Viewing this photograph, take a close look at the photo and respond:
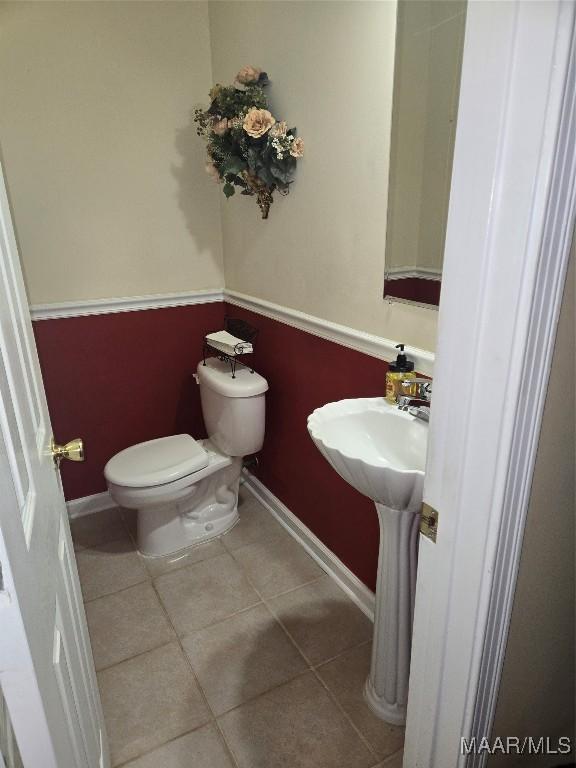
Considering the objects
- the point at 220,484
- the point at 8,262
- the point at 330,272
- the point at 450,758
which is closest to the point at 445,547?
the point at 450,758

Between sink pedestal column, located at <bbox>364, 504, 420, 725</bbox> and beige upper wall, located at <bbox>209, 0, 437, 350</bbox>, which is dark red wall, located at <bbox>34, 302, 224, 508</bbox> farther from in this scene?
sink pedestal column, located at <bbox>364, 504, 420, 725</bbox>

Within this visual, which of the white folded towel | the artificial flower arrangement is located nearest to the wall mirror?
the artificial flower arrangement

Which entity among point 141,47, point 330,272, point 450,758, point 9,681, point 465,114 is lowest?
point 450,758

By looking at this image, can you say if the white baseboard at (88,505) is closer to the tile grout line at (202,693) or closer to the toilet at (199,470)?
the toilet at (199,470)

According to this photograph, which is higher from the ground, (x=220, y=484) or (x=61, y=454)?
(x=61, y=454)

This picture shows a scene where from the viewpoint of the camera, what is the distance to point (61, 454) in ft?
3.32

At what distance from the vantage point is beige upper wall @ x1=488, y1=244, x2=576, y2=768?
69cm

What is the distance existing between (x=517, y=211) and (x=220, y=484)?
1.96 meters

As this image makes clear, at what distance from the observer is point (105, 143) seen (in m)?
2.12

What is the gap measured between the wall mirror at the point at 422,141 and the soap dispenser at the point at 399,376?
0.17m

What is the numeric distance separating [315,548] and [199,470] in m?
0.60

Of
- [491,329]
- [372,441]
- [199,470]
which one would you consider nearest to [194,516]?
[199,470]

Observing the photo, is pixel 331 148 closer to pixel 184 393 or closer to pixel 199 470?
Answer: pixel 199 470

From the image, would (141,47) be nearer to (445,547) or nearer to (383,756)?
(445,547)
